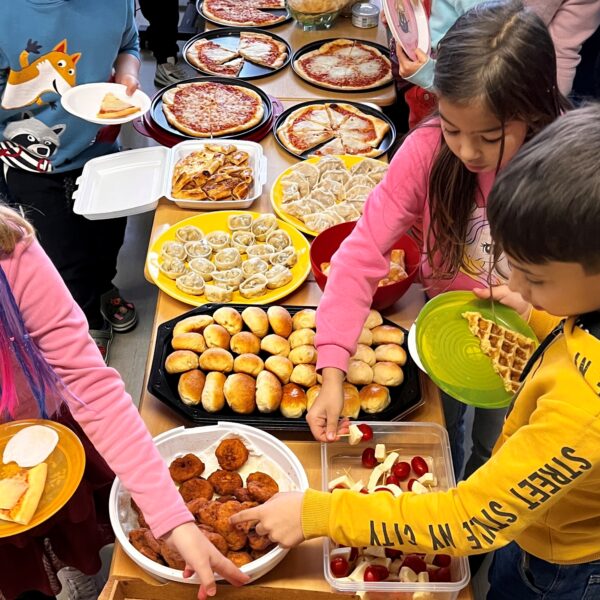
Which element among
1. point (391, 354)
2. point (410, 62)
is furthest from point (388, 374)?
point (410, 62)

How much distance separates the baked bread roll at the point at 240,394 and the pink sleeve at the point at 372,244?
0.57ft

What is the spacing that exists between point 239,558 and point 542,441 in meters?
0.61

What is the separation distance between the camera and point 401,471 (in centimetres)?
143

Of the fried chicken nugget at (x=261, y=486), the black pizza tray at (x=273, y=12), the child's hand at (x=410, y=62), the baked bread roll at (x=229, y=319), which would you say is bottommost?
the fried chicken nugget at (x=261, y=486)

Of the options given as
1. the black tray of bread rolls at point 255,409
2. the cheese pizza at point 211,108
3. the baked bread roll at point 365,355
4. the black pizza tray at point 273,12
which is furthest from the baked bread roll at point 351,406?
the black pizza tray at point 273,12

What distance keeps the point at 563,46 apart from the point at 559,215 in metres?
1.82

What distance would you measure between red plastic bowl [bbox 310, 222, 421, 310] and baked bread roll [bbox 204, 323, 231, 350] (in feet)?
1.10

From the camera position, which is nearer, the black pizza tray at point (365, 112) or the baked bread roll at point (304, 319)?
the baked bread roll at point (304, 319)

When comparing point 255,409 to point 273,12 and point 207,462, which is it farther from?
point 273,12

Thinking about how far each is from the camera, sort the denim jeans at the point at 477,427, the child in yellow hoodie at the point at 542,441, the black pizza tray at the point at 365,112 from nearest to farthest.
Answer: the child in yellow hoodie at the point at 542,441 < the denim jeans at the point at 477,427 < the black pizza tray at the point at 365,112

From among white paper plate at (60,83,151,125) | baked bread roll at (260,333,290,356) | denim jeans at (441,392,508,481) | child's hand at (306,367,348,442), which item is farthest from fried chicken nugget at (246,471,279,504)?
white paper plate at (60,83,151,125)

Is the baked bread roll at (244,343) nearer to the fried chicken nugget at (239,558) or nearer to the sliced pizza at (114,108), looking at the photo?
the fried chicken nugget at (239,558)

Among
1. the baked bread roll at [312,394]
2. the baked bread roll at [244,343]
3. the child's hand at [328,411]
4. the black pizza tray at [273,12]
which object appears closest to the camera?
the child's hand at [328,411]

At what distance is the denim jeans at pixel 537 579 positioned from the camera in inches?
49.7
